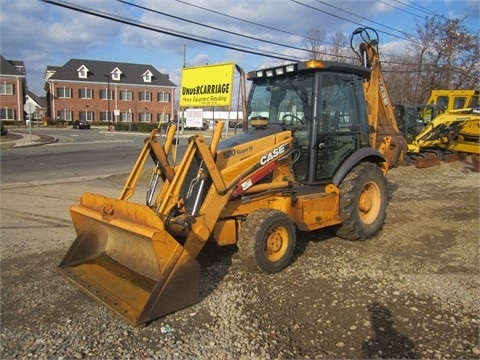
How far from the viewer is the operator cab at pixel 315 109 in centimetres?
581

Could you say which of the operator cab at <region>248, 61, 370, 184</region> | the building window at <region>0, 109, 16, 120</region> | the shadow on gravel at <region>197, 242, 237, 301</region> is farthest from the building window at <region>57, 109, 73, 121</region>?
the shadow on gravel at <region>197, 242, 237, 301</region>

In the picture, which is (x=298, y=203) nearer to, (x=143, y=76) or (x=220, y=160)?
(x=220, y=160)

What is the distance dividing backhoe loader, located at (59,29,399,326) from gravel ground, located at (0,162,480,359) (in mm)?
239

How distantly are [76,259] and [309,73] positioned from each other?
379 centimetres

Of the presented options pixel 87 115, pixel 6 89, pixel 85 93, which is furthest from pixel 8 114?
pixel 85 93

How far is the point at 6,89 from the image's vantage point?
60562mm

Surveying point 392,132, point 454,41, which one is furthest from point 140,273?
point 454,41

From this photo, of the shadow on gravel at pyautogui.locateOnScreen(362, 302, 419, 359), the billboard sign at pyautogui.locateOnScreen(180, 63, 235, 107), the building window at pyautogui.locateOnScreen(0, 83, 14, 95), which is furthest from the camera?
the building window at pyautogui.locateOnScreen(0, 83, 14, 95)

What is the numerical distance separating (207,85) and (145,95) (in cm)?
6463

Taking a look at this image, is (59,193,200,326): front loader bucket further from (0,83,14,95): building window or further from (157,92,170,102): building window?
(157,92,170,102): building window

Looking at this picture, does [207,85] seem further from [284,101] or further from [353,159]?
[353,159]

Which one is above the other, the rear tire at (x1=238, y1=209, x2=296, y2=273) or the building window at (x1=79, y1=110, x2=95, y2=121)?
the building window at (x1=79, y1=110, x2=95, y2=121)

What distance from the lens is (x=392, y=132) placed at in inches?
327

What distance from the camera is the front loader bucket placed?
390 centimetres
